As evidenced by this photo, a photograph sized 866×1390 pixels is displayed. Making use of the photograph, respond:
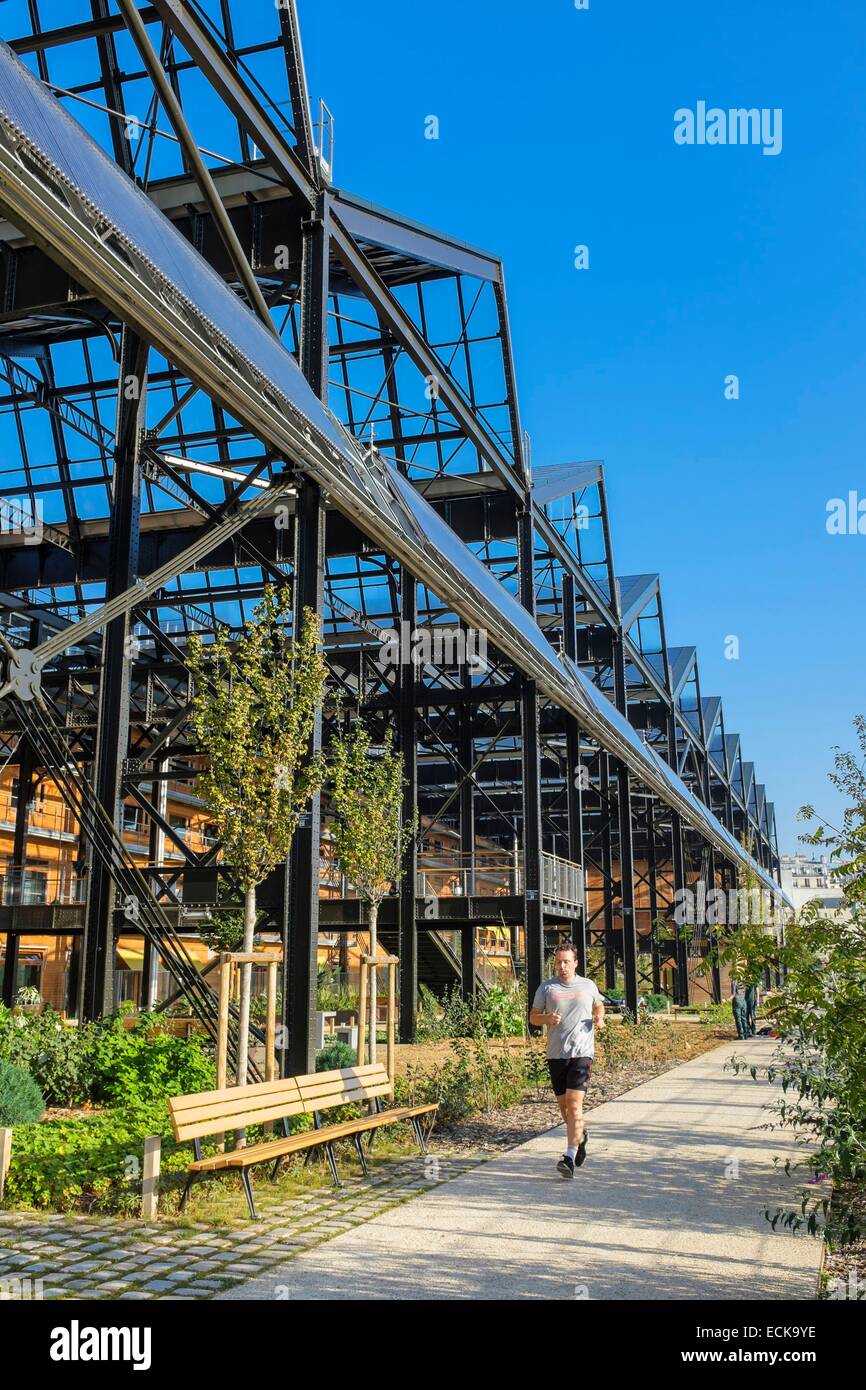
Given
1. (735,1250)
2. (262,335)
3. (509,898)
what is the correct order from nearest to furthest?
(735,1250) → (262,335) → (509,898)

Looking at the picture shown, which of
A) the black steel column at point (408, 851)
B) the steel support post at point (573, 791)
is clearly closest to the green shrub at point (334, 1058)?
the black steel column at point (408, 851)

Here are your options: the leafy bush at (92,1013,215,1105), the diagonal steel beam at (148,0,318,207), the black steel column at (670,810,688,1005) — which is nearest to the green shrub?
the leafy bush at (92,1013,215,1105)

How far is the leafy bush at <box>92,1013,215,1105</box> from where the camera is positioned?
10836mm

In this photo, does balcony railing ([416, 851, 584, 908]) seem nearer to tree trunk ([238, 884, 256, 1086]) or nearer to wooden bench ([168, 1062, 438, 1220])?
tree trunk ([238, 884, 256, 1086])

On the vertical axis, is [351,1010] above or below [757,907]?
below

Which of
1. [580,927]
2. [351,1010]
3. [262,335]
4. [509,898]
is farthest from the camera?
[580,927]

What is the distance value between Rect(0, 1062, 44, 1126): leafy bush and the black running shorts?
4.62 m

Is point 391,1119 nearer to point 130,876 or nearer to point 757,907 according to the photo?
point 130,876

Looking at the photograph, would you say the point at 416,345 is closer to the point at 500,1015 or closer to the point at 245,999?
the point at 245,999

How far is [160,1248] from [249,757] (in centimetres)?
473

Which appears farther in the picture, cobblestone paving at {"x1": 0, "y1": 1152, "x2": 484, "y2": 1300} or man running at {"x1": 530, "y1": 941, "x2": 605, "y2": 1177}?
man running at {"x1": 530, "y1": 941, "x2": 605, "y2": 1177}
